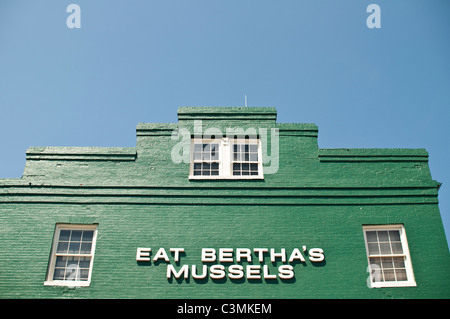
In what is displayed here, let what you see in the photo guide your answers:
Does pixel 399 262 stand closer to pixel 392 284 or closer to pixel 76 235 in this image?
pixel 392 284

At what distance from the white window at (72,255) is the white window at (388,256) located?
9.04 metres

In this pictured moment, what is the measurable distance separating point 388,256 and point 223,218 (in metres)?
5.49

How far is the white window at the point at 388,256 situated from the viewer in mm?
15204

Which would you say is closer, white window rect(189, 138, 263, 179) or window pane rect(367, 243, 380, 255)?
window pane rect(367, 243, 380, 255)

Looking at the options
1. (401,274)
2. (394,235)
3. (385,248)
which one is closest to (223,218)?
(385,248)

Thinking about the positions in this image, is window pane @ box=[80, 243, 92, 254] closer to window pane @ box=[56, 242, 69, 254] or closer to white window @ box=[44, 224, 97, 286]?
white window @ box=[44, 224, 97, 286]

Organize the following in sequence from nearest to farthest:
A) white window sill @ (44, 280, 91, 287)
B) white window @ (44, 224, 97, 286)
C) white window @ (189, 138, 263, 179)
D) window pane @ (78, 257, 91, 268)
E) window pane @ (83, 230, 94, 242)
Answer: white window sill @ (44, 280, 91, 287) → white window @ (44, 224, 97, 286) → window pane @ (78, 257, 91, 268) → window pane @ (83, 230, 94, 242) → white window @ (189, 138, 263, 179)

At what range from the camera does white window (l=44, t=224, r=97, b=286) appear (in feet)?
49.8

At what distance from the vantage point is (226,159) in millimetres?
17188

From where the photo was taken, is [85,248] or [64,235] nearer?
[85,248]

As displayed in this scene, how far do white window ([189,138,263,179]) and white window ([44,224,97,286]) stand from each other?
4.05 meters

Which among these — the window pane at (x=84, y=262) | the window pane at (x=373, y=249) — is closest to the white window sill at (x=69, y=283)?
the window pane at (x=84, y=262)

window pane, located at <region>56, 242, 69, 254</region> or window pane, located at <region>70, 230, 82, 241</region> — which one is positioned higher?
window pane, located at <region>70, 230, 82, 241</region>

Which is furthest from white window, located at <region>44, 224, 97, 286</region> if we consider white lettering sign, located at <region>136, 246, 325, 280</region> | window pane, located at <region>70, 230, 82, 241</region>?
white lettering sign, located at <region>136, 246, 325, 280</region>
